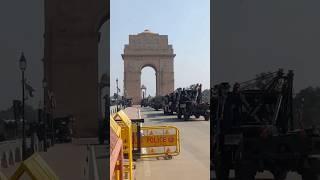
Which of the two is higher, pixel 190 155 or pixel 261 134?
pixel 261 134

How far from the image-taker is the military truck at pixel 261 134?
224cm

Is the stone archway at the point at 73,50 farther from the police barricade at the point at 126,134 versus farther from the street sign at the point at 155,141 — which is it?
the street sign at the point at 155,141

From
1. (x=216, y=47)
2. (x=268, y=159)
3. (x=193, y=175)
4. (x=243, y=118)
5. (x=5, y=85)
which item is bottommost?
(x=193, y=175)

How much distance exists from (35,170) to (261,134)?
103cm

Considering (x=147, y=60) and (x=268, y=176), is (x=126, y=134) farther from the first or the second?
(x=268, y=176)

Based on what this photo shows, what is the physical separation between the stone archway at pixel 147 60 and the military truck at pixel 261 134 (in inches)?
13.7

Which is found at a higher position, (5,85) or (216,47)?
(216,47)

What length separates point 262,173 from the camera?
232 centimetres

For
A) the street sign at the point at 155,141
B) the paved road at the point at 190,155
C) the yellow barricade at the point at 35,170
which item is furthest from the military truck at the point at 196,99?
the street sign at the point at 155,141

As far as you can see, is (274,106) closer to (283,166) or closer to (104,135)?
(283,166)

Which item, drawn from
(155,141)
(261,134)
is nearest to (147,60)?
(261,134)

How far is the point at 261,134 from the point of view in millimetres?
2236

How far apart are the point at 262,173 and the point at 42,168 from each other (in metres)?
1.03

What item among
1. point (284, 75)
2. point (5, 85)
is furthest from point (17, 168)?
point (284, 75)
